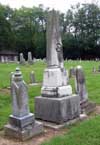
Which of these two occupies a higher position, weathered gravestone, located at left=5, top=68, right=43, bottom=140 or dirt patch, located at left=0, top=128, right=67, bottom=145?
weathered gravestone, located at left=5, top=68, right=43, bottom=140

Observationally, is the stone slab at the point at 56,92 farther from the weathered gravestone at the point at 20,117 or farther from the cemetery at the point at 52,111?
the weathered gravestone at the point at 20,117

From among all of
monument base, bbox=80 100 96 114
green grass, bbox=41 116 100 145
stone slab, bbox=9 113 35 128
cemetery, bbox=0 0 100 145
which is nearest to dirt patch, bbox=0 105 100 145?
cemetery, bbox=0 0 100 145

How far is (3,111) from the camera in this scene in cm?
915

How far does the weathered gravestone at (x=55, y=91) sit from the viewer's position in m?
7.49

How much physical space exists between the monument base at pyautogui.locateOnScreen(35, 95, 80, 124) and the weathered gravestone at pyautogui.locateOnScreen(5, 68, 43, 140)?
2.79ft

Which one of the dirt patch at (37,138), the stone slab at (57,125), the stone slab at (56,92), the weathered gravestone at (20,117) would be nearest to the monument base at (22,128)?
the weathered gravestone at (20,117)

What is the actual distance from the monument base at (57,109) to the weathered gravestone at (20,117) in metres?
0.85

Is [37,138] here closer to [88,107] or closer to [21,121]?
[21,121]

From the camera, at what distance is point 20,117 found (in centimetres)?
663

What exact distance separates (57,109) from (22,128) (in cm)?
126

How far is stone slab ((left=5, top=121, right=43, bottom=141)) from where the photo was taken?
6.50 metres

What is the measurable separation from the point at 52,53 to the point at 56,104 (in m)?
1.40

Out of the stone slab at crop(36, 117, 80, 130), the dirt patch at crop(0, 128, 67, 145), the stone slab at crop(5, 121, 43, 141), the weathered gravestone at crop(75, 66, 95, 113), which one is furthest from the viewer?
the weathered gravestone at crop(75, 66, 95, 113)

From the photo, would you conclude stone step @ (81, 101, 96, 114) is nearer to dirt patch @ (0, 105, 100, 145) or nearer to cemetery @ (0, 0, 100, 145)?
cemetery @ (0, 0, 100, 145)
